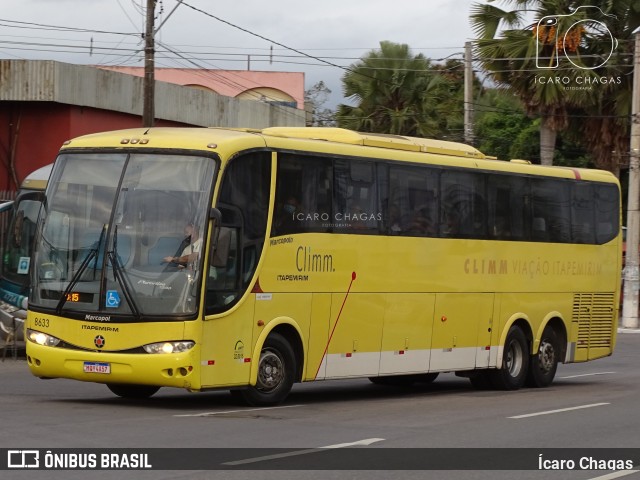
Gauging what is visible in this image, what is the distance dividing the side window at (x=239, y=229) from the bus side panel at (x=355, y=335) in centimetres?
191

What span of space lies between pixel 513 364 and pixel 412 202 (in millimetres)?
4211

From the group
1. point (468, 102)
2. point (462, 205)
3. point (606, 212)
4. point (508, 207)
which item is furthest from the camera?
point (468, 102)

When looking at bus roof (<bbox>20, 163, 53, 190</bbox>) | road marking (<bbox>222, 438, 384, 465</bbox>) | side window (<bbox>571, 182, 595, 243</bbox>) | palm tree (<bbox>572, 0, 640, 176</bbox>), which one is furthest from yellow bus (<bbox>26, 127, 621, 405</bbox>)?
palm tree (<bbox>572, 0, 640, 176</bbox>)

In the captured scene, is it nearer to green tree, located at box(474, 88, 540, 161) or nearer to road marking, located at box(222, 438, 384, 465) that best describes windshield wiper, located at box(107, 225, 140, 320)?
road marking, located at box(222, 438, 384, 465)

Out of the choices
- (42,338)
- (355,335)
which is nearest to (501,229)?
(355,335)

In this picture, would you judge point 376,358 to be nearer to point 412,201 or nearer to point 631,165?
point 412,201

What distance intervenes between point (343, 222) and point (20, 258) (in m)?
11.0

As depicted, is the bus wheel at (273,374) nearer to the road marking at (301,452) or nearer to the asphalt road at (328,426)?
the asphalt road at (328,426)

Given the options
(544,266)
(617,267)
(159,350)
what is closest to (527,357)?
(544,266)

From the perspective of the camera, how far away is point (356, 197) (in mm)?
17203

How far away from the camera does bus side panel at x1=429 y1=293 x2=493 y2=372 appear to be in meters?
19.0

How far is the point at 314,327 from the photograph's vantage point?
1648 cm

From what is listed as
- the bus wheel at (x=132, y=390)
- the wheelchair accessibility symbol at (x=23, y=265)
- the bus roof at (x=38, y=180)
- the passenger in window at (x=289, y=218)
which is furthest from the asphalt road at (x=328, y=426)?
the bus roof at (x=38, y=180)
